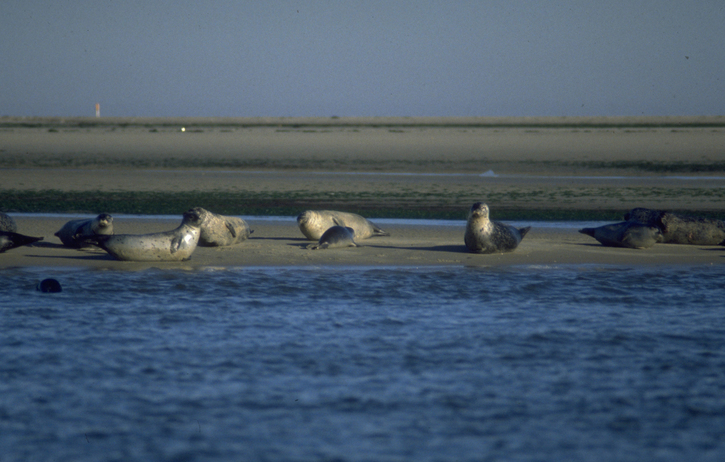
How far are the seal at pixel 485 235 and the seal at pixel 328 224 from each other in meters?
1.60

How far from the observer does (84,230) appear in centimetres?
769

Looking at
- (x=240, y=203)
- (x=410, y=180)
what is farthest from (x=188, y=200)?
(x=410, y=180)

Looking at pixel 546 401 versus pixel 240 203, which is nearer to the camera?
pixel 546 401

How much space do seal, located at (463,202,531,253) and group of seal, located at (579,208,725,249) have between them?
1.22 meters

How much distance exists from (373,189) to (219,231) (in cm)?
776

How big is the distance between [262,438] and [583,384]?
1.63 m

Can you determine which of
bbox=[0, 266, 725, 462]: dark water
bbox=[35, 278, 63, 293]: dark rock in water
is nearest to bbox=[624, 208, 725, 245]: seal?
bbox=[0, 266, 725, 462]: dark water

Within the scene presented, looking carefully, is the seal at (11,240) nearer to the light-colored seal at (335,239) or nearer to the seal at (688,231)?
the light-colored seal at (335,239)

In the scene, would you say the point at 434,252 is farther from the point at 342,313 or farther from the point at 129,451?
the point at 129,451

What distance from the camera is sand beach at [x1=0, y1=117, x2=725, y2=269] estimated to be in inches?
303

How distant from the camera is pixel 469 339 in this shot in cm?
434

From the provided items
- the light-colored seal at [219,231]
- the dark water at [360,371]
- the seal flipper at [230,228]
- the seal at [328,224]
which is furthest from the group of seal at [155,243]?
the seal at [328,224]

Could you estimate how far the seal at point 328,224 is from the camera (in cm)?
864

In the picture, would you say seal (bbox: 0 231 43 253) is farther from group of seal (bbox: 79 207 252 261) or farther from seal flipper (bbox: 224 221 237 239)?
seal flipper (bbox: 224 221 237 239)
